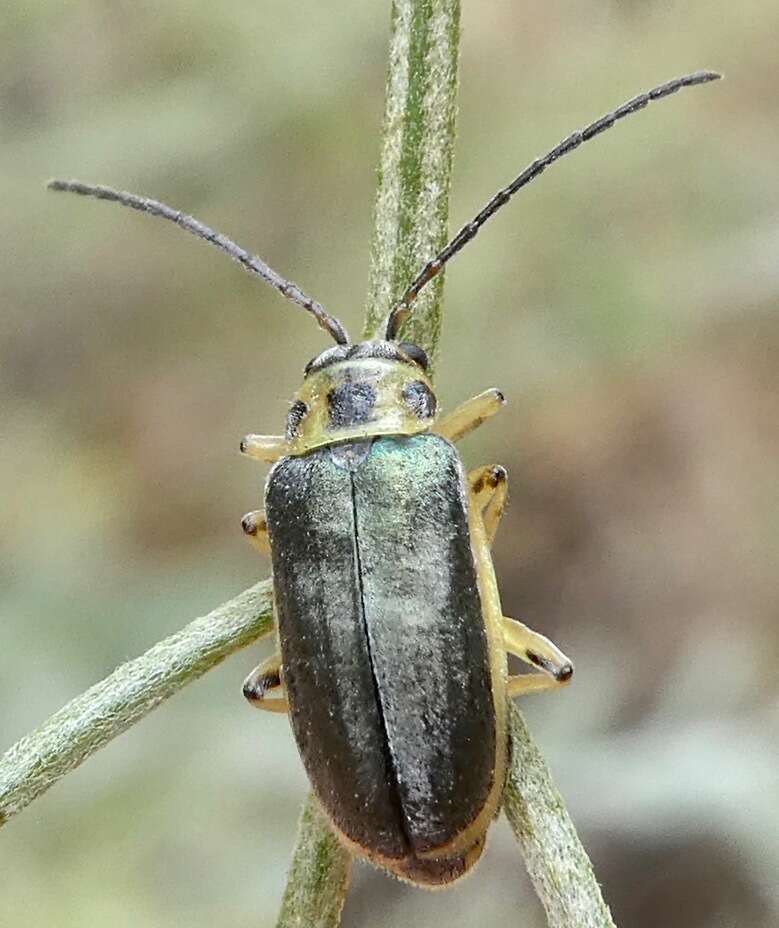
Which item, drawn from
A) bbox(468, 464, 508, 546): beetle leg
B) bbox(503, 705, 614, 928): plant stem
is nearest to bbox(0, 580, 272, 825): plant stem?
bbox(503, 705, 614, 928): plant stem

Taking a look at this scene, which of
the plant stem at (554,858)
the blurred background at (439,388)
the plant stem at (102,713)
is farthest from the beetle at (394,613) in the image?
the blurred background at (439,388)

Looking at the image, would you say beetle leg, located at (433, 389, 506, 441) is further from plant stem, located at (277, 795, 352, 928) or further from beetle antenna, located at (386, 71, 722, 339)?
plant stem, located at (277, 795, 352, 928)

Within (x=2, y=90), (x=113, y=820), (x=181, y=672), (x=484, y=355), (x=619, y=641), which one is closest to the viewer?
(x=181, y=672)

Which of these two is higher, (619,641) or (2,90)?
(2,90)

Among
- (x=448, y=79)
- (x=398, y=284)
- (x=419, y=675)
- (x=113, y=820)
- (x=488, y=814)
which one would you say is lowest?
(x=113, y=820)

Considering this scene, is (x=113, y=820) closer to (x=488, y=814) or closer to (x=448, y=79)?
(x=488, y=814)

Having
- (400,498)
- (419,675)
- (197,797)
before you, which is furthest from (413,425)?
(197,797)

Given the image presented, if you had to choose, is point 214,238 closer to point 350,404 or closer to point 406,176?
point 350,404

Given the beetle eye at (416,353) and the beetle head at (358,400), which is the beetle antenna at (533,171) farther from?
the beetle head at (358,400)

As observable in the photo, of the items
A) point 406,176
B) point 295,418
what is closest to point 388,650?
point 295,418
